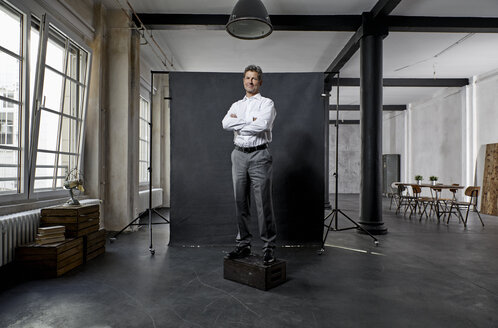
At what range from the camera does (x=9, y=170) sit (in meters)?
3.63

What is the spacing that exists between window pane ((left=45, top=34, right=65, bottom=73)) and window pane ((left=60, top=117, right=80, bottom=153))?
77cm

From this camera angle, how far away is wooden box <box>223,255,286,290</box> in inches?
117

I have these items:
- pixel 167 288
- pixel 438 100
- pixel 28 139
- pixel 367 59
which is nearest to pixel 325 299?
pixel 167 288

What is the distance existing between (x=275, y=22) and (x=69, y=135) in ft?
13.8

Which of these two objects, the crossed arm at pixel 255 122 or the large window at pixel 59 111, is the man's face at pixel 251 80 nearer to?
the crossed arm at pixel 255 122

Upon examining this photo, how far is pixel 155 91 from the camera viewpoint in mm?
9195

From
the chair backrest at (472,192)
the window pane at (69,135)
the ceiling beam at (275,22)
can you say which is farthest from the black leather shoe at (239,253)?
the chair backrest at (472,192)

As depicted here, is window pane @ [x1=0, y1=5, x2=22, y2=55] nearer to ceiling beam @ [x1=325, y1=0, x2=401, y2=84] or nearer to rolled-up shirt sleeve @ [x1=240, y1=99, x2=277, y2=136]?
rolled-up shirt sleeve @ [x1=240, y1=99, x2=277, y2=136]

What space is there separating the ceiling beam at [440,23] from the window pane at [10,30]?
5972 mm

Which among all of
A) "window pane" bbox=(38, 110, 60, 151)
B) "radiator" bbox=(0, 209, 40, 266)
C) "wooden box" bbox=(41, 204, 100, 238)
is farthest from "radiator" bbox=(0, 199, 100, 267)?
"window pane" bbox=(38, 110, 60, 151)

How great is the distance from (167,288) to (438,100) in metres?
12.5

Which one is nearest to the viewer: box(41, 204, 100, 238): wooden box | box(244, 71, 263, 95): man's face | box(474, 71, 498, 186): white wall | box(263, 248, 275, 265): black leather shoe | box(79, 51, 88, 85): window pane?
box(263, 248, 275, 265): black leather shoe

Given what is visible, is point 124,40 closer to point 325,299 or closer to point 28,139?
point 28,139

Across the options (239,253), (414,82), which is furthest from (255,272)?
(414,82)
